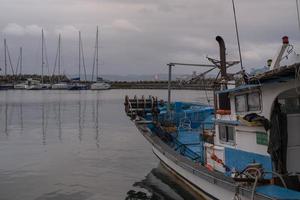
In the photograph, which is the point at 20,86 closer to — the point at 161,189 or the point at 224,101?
the point at 161,189

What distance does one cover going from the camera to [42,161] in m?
23.7

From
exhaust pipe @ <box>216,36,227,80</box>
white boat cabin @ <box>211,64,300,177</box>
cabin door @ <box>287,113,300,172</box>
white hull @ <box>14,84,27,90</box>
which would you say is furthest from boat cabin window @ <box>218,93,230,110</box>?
white hull @ <box>14,84,27,90</box>

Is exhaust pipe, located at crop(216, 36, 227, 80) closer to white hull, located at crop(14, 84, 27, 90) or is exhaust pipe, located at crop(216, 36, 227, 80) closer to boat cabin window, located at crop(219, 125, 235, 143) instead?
boat cabin window, located at crop(219, 125, 235, 143)

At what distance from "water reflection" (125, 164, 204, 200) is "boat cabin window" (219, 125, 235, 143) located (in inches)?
109

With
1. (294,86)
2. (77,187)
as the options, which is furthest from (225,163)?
(77,187)

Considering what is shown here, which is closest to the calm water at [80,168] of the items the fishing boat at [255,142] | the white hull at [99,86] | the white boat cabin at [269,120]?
the fishing boat at [255,142]

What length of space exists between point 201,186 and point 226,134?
1.88m

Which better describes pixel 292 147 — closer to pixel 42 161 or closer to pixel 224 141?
pixel 224 141

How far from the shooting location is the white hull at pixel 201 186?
38.1 feet

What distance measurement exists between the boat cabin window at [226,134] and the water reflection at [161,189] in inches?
→ 109

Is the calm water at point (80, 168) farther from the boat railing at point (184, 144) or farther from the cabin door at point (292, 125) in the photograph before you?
the cabin door at point (292, 125)

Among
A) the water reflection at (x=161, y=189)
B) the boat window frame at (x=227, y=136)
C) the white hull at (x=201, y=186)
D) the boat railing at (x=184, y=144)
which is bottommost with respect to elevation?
the water reflection at (x=161, y=189)

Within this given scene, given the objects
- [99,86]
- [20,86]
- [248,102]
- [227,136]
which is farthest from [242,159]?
[20,86]

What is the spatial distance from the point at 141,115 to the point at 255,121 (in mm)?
12897
